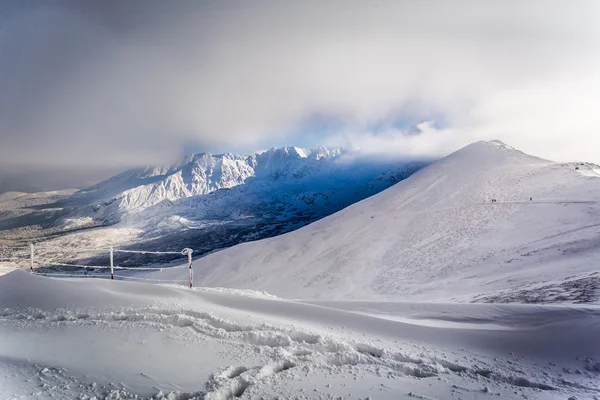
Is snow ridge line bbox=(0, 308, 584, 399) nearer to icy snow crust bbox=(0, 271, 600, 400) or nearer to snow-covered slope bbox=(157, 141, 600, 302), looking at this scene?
icy snow crust bbox=(0, 271, 600, 400)

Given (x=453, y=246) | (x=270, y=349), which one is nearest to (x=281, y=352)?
(x=270, y=349)

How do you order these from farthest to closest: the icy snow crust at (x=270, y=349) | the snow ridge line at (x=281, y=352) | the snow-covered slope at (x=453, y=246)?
1. the snow-covered slope at (x=453, y=246)
2. the snow ridge line at (x=281, y=352)
3. the icy snow crust at (x=270, y=349)

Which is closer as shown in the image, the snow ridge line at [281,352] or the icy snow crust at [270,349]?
the icy snow crust at [270,349]

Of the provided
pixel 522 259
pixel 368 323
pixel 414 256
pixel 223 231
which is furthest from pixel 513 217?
pixel 223 231

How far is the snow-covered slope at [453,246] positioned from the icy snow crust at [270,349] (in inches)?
138

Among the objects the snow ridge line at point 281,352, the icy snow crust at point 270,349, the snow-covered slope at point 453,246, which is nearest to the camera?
the icy snow crust at point 270,349

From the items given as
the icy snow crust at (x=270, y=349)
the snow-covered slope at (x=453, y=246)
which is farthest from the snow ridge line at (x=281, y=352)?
the snow-covered slope at (x=453, y=246)

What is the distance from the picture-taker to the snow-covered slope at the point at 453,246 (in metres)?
14.3

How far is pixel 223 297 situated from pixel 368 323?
122 inches

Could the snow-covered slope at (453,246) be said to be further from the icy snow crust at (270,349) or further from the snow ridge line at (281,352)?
the snow ridge line at (281,352)

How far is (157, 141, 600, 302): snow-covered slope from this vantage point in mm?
14344

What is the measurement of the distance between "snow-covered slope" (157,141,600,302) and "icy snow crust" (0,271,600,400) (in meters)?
3.51

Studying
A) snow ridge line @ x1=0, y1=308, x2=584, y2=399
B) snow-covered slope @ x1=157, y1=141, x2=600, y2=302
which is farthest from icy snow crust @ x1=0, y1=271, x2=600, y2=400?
snow-covered slope @ x1=157, y1=141, x2=600, y2=302

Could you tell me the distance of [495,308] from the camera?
650 cm
